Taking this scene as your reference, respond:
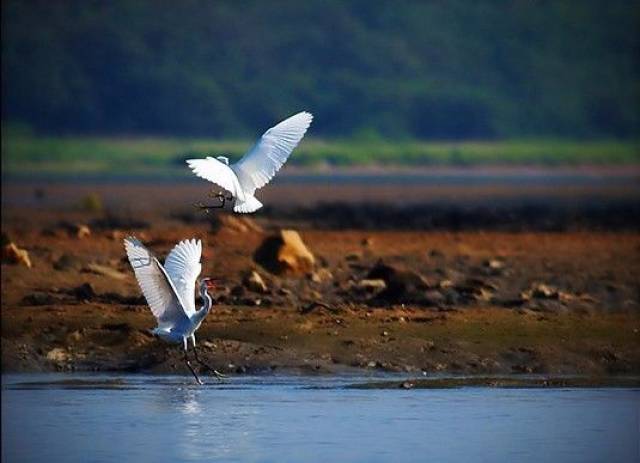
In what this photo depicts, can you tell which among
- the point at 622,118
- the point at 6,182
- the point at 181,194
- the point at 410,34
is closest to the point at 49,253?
the point at 181,194

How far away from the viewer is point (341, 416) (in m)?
14.5

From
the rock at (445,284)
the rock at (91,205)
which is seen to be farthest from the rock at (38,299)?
the rock at (91,205)

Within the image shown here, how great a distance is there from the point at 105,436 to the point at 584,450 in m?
3.28

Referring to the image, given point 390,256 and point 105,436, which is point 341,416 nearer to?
point 105,436

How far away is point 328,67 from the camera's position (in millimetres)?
102875

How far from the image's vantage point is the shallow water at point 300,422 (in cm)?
1338

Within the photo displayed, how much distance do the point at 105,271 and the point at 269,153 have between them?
171 inches

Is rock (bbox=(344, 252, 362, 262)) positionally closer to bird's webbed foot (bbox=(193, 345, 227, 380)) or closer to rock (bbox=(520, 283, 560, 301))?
rock (bbox=(520, 283, 560, 301))

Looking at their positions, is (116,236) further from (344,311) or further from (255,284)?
(344,311)

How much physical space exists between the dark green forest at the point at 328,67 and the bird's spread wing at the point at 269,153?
213 ft

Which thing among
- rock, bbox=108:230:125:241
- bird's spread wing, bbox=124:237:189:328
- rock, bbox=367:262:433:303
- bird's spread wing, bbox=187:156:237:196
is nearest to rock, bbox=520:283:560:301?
rock, bbox=367:262:433:303

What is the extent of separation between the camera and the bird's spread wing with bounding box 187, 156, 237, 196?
1470cm

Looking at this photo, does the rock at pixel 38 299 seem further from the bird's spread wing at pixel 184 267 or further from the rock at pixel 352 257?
the rock at pixel 352 257

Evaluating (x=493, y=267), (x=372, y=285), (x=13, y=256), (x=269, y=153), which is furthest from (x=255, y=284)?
(x=493, y=267)
